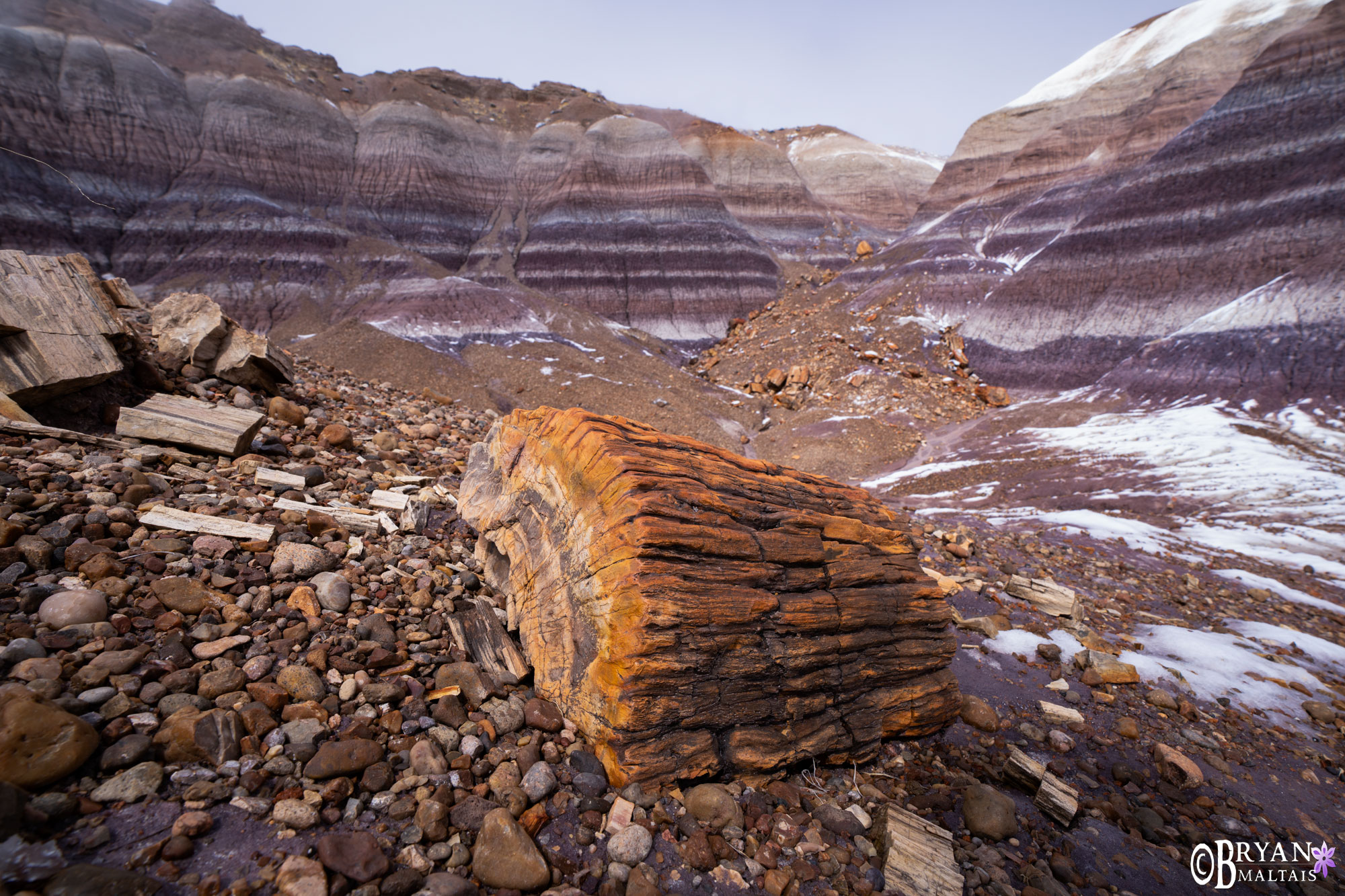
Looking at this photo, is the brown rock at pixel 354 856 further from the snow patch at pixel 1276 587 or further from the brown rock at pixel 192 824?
the snow patch at pixel 1276 587

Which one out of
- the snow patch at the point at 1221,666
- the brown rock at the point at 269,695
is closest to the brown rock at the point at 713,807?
the brown rock at the point at 269,695

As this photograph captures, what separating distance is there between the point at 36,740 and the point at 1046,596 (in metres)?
7.92

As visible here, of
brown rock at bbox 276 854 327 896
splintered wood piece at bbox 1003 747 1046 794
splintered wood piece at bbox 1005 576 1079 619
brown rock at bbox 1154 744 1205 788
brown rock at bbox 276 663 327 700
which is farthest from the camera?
splintered wood piece at bbox 1005 576 1079 619

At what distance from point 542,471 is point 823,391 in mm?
23060

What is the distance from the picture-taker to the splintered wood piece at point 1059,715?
404 centimetres

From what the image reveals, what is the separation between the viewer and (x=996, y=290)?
29.8 m

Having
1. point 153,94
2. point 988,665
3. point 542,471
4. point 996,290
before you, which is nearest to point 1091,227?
point 996,290

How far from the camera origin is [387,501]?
186 inches

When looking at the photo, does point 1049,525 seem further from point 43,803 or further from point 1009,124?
point 1009,124

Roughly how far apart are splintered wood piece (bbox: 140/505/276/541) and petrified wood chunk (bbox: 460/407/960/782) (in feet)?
5.07

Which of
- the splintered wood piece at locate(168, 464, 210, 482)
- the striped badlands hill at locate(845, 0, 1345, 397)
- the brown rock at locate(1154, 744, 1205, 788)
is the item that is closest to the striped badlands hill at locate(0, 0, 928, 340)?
the striped badlands hill at locate(845, 0, 1345, 397)

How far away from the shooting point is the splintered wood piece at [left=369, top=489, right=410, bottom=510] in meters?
4.66

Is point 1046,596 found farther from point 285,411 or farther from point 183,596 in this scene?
point 285,411

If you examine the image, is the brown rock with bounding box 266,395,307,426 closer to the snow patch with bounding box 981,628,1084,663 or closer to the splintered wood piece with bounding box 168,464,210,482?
the splintered wood piece with bounding box 168,464,210,482
